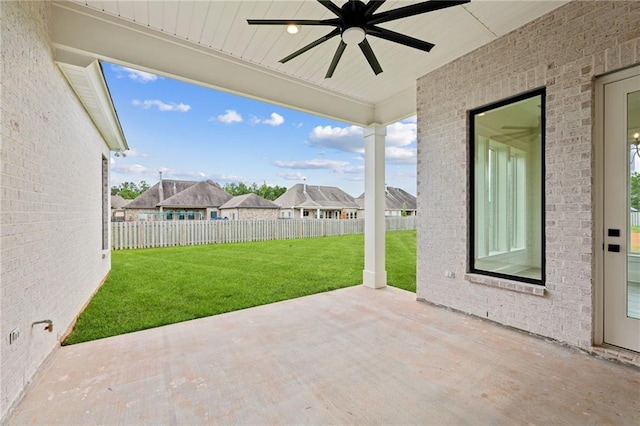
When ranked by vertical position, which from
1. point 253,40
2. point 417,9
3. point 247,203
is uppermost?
point 253,40

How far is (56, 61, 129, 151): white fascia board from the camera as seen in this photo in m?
2.88

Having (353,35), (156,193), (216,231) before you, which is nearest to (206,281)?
(353,35)

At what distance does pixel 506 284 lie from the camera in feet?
10.3

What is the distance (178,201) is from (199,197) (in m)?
1.39

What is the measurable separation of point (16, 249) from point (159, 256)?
6495mm

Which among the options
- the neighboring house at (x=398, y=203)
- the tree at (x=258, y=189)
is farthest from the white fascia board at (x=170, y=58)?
the tree at (x=258, y=189)

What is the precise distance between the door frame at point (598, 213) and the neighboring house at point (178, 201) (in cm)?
1902

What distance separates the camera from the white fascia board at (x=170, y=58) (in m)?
2.65

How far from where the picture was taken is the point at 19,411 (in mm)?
1813

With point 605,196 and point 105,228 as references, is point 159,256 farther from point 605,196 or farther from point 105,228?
point 605,196

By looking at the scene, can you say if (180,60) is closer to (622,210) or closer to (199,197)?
(622,210)

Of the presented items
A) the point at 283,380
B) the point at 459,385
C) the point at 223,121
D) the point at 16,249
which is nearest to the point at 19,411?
the point at 16,249

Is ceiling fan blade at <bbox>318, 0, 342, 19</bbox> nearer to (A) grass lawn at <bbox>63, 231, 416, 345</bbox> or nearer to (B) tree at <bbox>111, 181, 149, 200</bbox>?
(A) grass lawn at <bbox>63, 231, 416, 345</bbox>

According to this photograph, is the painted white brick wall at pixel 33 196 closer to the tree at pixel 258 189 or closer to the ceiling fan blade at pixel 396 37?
the ceiling fan blade at pixel 396 37
